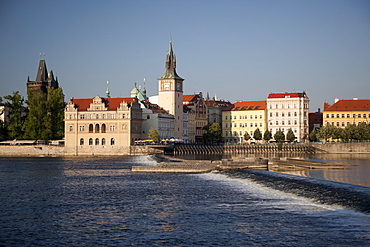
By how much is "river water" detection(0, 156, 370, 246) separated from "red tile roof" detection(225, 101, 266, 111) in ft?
393

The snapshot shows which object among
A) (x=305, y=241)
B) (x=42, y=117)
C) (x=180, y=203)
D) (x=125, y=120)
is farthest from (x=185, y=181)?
(x=42, y=117)

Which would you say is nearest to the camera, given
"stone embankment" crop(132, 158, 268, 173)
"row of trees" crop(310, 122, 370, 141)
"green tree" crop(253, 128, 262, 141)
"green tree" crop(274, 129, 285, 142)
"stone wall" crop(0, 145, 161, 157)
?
"stone embankment" crop(132, 158, 268, 173)

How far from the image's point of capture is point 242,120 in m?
175

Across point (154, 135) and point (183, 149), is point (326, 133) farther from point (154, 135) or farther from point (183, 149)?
point (154, 135)

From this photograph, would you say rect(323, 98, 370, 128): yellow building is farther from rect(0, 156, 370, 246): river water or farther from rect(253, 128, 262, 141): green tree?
rect(0, 156, 370, 246): river water

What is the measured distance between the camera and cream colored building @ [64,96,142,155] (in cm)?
13462

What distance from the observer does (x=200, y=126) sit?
6978 inches

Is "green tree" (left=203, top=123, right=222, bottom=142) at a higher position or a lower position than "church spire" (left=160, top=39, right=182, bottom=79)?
lower

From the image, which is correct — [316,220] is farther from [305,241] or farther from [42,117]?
[42,117]

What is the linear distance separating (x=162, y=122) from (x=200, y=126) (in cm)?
3018

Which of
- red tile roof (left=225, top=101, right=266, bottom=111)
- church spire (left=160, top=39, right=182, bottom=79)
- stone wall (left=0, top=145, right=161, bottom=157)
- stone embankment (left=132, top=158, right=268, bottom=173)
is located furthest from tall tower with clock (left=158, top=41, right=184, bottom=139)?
stone embankment (left=132, top=158, right=268, bottom=173)

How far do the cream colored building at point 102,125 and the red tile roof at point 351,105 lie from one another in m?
59.4

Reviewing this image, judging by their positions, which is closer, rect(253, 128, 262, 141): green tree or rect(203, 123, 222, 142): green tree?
rect(253, 128, 262, 141): green tree

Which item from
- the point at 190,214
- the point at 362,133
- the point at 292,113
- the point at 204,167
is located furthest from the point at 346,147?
the point at 190,214
